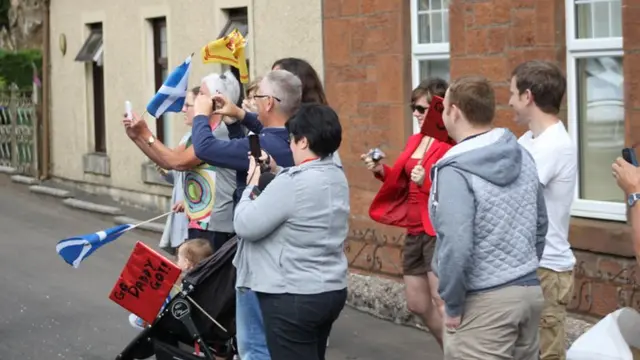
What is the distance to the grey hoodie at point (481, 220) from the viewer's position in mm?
5441

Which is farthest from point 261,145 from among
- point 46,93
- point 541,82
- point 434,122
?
point 46,93

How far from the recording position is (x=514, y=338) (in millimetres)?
5605

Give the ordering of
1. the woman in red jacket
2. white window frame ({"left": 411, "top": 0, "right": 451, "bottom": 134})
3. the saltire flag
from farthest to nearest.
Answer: white window frame ({"left": 411, "top": 0, "right": 451, "bottom": 134}) < the woman in red jacket < the saltire flag

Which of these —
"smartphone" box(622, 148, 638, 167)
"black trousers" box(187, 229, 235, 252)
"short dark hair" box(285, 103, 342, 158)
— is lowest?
"black trousers" box(187, 229, 235, 252)

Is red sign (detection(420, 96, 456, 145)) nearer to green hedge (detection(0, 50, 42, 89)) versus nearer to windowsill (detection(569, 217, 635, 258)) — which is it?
windowsill (detection(569, 217, 635, 258))

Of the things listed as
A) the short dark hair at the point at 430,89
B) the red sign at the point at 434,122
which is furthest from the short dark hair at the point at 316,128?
the short dark hair at the point at 430,89

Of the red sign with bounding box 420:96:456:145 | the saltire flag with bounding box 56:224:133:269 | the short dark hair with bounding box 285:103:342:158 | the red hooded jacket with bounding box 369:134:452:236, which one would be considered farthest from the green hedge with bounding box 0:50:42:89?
the short dark hair with bounding box 285:103:342:158

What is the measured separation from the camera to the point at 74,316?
10.6 m

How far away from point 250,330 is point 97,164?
38.1 ft

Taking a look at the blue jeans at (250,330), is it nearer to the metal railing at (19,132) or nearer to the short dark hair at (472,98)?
the short dark hair at (472,98)

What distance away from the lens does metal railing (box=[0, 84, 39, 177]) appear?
19.9 meters

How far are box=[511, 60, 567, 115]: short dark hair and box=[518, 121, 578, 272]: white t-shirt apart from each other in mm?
148

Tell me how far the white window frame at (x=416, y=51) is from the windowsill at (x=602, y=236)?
2.07 m

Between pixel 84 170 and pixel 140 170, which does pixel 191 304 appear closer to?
pixel 140 170
